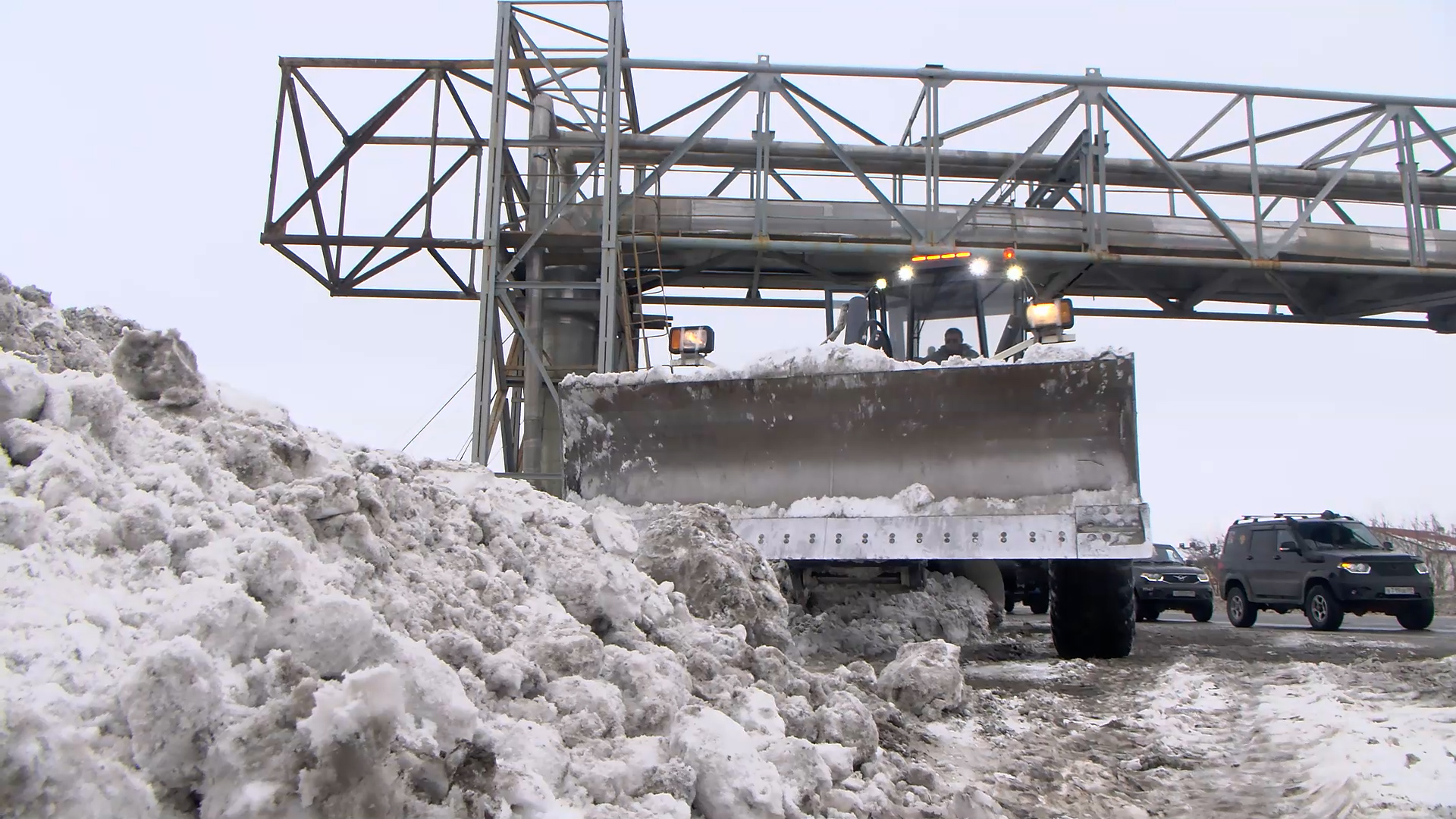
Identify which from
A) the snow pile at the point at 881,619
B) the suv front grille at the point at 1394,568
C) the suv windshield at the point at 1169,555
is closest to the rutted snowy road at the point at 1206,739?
the snow pile at the point at 881,619

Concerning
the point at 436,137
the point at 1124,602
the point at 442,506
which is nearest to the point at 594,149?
the point at 436,137

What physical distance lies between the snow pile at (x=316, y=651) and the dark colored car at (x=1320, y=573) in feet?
31.6

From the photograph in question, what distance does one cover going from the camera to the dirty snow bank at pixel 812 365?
5797mm

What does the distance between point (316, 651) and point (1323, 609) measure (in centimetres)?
1197

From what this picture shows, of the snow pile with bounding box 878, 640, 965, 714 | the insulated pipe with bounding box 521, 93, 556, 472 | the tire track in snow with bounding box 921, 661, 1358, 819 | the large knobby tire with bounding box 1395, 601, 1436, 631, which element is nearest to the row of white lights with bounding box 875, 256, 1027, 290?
the tire track in snow with bounding box 921, 661, 1358, 819

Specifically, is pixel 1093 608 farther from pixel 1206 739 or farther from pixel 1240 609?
pixel 1240 609

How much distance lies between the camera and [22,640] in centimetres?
175

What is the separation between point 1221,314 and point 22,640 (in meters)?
13.3

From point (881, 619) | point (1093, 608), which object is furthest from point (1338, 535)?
point (881, 619)

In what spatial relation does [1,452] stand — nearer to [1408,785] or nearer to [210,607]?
[210,607]

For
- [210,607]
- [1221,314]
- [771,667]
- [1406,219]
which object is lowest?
[771,667]

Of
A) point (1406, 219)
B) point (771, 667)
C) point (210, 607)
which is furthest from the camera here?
point (1406, 219)

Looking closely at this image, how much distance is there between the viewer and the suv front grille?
1102cm

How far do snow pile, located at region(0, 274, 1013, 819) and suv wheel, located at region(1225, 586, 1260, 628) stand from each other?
412 inches
